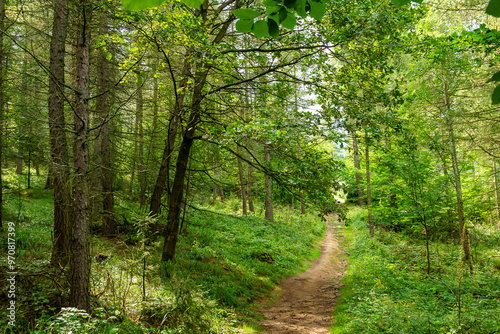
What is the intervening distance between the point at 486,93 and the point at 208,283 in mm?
11493

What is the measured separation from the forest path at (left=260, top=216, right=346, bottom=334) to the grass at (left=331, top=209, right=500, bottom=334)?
386mm

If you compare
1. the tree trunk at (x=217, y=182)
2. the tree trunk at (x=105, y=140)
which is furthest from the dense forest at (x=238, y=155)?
the tree trunk at (x=217, y=182)

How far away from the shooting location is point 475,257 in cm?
1051

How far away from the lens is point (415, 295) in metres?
6.97

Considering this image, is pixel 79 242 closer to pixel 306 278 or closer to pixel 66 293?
pixel 66 293

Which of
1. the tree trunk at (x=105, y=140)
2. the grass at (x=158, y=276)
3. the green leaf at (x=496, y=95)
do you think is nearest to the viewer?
the green leaf at (x=496, y=95)

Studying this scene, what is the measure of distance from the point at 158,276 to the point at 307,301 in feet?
14.4

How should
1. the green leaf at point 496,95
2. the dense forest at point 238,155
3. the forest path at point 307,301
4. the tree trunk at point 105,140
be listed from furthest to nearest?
the tree trunk at point 105,140
the forest path at point 307,301
the dense forest at point 238,155
the green leaf at point 496,95

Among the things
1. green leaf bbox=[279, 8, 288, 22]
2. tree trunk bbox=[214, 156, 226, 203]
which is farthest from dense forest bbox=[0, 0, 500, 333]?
tree trunk bbox=[214, 156, 226, 203]

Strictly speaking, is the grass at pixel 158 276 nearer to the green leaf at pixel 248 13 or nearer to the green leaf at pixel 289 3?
the green leaf at pixel 248 13

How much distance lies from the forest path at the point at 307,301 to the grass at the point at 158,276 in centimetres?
40

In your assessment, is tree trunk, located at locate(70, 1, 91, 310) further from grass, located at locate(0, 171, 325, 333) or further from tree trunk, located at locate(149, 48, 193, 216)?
tree trunk, located at locate(149, 48, 193, 216)

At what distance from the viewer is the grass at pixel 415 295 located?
506 centimetres

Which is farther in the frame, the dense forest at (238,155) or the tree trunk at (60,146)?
the tree trunk at (60,146)
